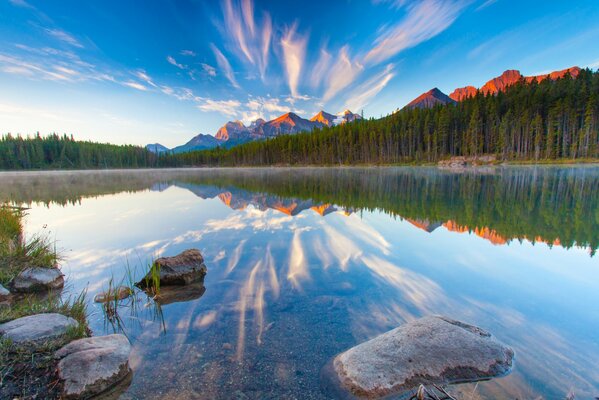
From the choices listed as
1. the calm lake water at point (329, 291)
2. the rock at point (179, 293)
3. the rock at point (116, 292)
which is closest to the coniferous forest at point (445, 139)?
the calm lake water at point (329, 291)

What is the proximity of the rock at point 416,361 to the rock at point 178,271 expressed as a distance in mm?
4543

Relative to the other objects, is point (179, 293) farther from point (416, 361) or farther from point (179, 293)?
point (416, 361)

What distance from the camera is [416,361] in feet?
12.3

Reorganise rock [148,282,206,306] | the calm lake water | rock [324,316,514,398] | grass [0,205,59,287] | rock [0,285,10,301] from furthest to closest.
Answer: grass [0,205,59,287] → rock [148,282,206,306] → rock [0,285,10,301] → the calm lake water → rock [324,316,514,398]

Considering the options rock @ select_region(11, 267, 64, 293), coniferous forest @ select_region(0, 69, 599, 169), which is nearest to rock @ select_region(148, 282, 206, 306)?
rock @ select_region(11, 267, 64, 293)

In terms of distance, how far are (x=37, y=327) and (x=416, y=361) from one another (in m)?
5.55

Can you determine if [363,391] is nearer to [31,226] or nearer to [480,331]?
[480,331]

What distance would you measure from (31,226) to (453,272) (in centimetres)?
1767

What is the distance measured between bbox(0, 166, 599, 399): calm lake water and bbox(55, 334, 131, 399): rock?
271mm

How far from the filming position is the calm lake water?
382 cm

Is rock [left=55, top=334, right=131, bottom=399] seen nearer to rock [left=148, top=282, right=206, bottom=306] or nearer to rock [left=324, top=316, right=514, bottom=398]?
rock [left=148, top=282, right=206, bottom=306]

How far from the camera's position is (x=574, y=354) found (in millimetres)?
4137

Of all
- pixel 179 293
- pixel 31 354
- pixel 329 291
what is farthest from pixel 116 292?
pixel 329 291

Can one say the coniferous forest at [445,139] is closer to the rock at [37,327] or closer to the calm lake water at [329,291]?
the calm lake water at [329,291]
